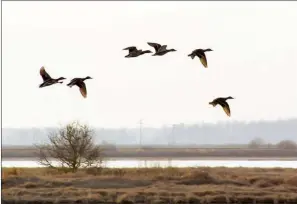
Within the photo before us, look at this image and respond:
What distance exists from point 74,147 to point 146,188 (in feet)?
28.7

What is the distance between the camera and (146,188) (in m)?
38.4

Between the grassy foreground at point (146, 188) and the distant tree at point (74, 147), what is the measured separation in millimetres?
916

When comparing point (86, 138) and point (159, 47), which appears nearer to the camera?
point (159, 47)

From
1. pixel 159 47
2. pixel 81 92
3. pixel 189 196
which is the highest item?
pixel 159 47

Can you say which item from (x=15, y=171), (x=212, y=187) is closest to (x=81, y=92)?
(x=212, y=187)

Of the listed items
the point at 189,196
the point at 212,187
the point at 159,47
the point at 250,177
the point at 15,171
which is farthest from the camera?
the point at 15,171

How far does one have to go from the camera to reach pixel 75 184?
40.2m

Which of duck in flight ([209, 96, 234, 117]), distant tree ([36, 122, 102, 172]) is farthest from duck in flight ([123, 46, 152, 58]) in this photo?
distant tree ([36, 122, 102, 172])

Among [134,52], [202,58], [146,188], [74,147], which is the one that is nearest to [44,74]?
[134,52]

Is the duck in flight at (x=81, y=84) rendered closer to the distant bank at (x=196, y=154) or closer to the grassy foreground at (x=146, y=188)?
the grassy foreground at (x=146, y=188)

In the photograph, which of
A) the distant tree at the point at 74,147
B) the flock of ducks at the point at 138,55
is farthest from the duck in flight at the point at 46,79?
the distant tree at the point at 74,147

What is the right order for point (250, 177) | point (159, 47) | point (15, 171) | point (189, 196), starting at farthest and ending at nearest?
point (15, 171) < point (250, 177) < point (189, 196) < point (159, 47)

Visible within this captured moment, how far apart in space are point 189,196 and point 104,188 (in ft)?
24.2

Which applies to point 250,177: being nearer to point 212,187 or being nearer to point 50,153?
point 212,187
